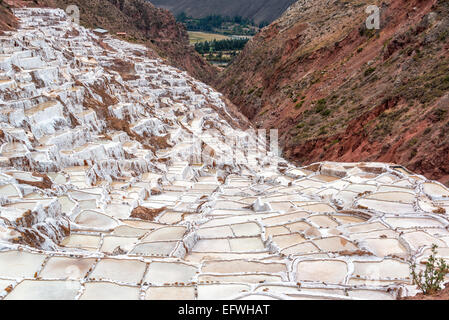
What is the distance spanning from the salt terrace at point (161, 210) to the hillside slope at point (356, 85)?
505cm

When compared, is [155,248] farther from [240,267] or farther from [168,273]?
[240,267]

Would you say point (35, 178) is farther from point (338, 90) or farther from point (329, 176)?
point (338, 90)

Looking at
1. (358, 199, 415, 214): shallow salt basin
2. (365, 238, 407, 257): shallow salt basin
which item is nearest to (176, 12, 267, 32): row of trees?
(358, 199, 415, 214): shallow salt basin

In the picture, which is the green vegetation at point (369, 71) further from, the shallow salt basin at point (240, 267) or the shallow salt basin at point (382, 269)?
the shallow salt basin at point (240, 267)

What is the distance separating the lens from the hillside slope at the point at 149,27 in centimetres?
5959

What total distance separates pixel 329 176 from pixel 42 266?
565 inches

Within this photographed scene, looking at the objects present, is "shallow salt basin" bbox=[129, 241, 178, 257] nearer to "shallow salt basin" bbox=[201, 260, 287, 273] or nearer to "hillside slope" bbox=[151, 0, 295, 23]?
"shallow salt basin" bbox=[201, 260, 287, 273]

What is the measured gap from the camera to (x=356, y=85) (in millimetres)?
34094

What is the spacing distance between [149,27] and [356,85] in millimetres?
52855

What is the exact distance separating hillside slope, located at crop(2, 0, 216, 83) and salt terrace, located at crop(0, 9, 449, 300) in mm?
36300

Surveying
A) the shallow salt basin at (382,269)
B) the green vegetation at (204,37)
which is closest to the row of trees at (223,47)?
the green vegetation at (204,37)

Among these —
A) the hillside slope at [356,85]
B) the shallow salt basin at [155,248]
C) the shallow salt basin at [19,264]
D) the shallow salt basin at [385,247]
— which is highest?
the hillside slope at [356,85]

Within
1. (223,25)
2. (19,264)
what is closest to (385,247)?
(19,264)

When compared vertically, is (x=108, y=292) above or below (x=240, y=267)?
above
